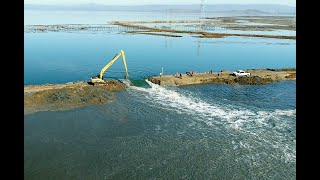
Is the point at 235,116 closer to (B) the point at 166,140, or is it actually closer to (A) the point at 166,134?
(A) the point at 166,134

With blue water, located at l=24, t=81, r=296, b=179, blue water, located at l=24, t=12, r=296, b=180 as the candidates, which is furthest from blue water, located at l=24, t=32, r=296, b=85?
blue water, located at l=24, t=81, r=296, b=179

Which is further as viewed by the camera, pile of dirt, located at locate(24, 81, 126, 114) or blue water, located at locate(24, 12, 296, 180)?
pile of dirt, located at locate(24, 81, 126, 114)

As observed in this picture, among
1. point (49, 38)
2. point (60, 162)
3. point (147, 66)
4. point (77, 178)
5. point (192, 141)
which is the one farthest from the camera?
point (49, 38)

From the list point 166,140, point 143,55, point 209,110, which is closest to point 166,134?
point 166,140

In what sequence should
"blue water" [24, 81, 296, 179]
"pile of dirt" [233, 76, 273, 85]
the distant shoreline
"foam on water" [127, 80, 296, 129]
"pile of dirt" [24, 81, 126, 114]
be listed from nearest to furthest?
"blue water" [24, 81, 296, 179] → "foam on water" [127, 80, 296, 129] → "pile of dirt" [24, 81, 126, 114] → the distant shoreline → "pile of dirt" [233, 76, 273, 85]

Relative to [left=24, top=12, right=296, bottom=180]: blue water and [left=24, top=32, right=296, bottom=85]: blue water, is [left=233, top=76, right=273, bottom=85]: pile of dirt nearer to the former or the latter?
[left=24, top=12, right=296, bottom=180]: blue water
